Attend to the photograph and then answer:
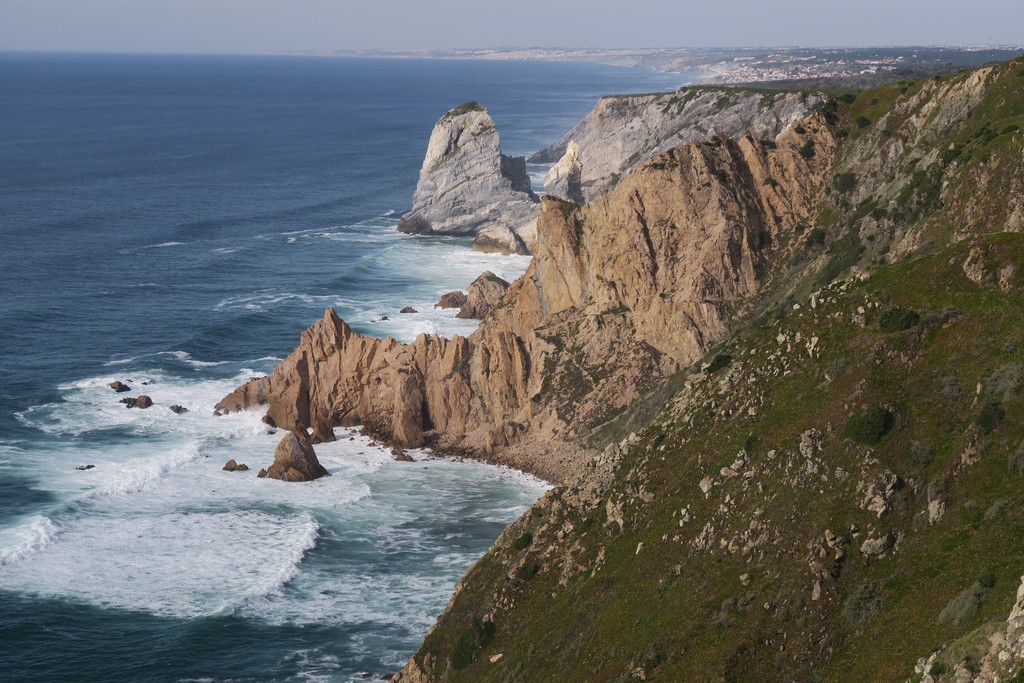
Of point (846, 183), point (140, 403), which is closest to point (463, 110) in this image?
point (140, 403)

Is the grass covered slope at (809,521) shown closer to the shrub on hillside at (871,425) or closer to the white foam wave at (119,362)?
the shrub on hillside at (871,425)

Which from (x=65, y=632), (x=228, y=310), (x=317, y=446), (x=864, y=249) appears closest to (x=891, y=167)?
(x=864, y=249)

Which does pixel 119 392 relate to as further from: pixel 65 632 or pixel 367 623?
pixel 367 623

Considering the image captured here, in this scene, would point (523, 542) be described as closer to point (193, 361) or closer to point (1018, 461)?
point (1018, 461)

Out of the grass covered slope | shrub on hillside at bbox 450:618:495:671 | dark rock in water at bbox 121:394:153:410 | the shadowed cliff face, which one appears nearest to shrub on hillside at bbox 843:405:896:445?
the grass covered slope

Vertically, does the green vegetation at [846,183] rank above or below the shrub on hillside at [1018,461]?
above

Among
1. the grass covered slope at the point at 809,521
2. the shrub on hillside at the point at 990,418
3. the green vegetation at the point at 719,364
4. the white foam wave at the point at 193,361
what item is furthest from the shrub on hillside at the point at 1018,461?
the white foam wave at the point at 193,361

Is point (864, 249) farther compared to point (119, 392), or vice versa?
point (119, 392)
